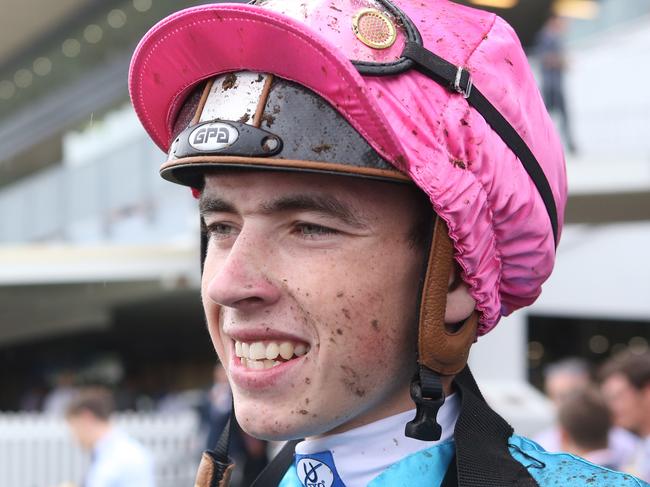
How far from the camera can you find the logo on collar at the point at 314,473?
73.5 inches

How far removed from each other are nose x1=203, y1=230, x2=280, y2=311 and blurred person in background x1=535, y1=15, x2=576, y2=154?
9.28m

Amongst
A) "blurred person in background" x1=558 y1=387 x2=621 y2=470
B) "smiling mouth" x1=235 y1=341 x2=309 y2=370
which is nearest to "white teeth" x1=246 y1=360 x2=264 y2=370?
"smiling mouth" x1=235 y1=341 x2=309 y2=370

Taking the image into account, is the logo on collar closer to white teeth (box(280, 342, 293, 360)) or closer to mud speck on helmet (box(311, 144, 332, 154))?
white teeth (box(280, 342, 293, 360))

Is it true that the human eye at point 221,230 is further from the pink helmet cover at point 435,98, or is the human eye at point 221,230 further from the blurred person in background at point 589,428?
the blurred person in background at point 589,428

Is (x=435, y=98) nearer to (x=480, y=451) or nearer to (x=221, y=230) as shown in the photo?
(x=221, y=230)

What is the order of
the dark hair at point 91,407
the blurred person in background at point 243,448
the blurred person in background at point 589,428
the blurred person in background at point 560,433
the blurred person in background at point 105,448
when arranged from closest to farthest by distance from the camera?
1. the blurred person in background at point 589,428
2. the blurred person in background at point 560,433
3. the blurred person in background at point 105,448
4. the dark hair at point 91,407
5. the blurred person in background at point 243,448

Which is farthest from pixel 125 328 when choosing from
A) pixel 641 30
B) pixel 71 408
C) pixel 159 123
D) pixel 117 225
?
pixel 159 123

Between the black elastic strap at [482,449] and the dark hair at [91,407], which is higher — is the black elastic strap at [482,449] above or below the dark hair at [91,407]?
above

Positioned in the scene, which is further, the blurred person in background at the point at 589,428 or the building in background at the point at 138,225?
the building in background at the point at 138,225

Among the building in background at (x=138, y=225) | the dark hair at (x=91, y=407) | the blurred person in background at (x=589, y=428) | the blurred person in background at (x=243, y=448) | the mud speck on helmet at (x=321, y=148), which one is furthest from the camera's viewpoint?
the building in background at (x=138, y=225)

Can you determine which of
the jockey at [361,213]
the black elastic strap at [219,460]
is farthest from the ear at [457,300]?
the black elastic strap at [219,460]

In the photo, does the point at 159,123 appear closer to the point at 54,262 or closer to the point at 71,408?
the point at 71,408

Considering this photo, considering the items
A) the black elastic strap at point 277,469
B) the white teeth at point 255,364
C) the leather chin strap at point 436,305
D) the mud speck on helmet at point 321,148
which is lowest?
the black elastic strap at point 277,469

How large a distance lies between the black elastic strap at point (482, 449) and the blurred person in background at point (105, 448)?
4.11m
